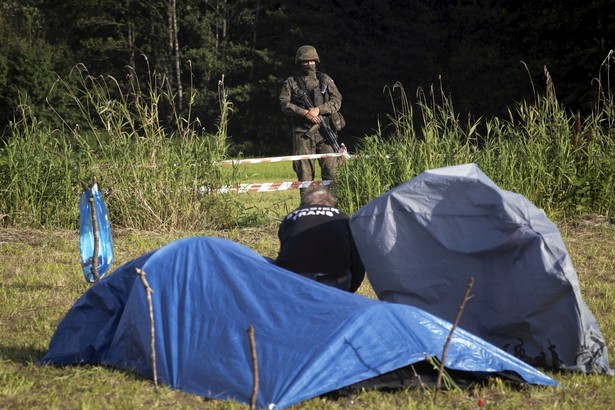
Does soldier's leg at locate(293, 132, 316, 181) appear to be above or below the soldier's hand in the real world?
below

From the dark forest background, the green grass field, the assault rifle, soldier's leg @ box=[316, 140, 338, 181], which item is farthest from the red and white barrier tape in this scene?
the dark forest background

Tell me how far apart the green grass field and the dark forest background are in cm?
2945

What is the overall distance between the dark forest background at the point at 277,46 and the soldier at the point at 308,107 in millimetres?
26648

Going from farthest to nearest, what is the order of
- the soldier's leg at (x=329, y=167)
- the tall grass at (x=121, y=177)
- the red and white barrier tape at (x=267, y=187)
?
the soldier's leg at (x=329, y=167), the red and white barrier tape at (x=267, y=187), the tall grass at (x=121, y=177)

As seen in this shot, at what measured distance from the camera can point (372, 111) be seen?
45.8m

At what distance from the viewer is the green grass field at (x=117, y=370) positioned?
542 centimetres

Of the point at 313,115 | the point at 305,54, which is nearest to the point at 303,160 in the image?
the point at 313,115

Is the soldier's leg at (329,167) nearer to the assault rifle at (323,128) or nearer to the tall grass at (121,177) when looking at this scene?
the assault rifle at (323,128)

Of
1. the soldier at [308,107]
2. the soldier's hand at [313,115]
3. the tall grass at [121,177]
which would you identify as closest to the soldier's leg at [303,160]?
the soldier at [308,107]

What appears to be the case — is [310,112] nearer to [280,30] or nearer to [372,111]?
[372,111]

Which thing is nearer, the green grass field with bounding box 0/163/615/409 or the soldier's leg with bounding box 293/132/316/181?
the green grass field with bounding box 0/163/615/409

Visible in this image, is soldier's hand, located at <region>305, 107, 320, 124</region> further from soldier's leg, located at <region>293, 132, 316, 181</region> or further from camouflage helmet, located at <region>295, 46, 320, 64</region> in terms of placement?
camouflage helmet, located at <region>295, 46, 320, 64</region>

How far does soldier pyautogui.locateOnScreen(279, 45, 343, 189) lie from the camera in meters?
13.2

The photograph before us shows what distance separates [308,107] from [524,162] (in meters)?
2.77
